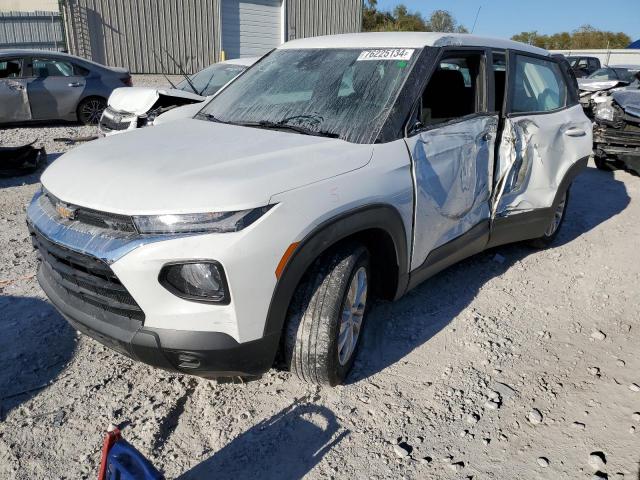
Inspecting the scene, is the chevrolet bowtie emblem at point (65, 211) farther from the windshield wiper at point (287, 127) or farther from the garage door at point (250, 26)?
the garage door at point (250, 26)

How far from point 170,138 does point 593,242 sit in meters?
4.24

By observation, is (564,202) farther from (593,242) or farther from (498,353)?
(498,353)

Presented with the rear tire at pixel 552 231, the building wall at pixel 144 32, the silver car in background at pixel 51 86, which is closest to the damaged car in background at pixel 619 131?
the rear tire at pixel 552 231

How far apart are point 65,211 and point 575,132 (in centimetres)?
408

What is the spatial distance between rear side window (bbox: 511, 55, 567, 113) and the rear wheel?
27.1 feet

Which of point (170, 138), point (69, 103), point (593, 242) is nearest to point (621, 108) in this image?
point (593, 242)

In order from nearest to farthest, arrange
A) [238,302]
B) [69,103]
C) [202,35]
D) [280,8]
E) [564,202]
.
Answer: [238,302] → [564,202] → [69,103] → [202,35] → [280,8]

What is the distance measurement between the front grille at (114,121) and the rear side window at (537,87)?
452 cm

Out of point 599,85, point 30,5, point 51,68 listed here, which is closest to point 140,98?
point 51,68

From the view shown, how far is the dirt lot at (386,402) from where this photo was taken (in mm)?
2465

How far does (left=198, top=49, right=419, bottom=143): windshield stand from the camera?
10.1 ft

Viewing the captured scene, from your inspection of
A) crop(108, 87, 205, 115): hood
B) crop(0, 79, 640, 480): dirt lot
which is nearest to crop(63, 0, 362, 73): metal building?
crop(108, 87, 205, 115): hood

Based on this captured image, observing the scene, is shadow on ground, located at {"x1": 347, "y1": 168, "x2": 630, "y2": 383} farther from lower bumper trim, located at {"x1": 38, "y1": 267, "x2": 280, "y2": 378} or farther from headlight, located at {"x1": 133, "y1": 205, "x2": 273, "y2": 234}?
headlight, located at {"x1": 133, "y1": 205, "x2": 273, "y2": 234}

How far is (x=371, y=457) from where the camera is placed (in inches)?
98.1
